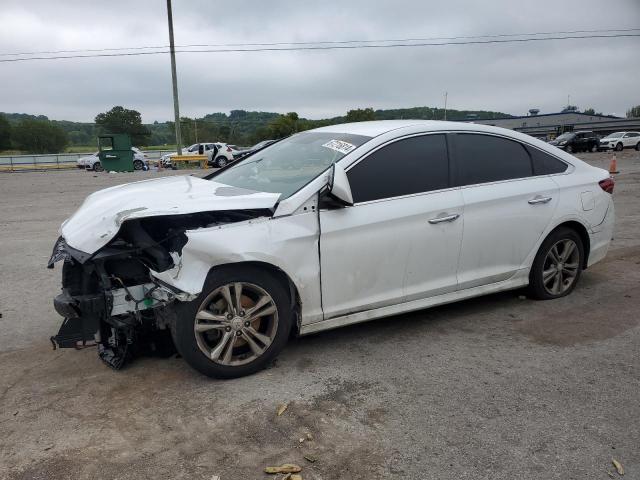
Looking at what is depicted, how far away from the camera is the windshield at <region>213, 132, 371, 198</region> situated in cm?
389

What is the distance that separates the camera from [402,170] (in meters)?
4.02

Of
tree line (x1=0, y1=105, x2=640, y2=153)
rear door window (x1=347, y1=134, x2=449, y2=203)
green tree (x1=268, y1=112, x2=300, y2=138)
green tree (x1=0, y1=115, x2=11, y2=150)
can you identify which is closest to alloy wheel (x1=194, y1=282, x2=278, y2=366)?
rear door window (x1=347, y1=134, x2=449, y2=203)

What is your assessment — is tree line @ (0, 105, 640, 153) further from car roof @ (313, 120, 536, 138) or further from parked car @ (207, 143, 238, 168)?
car roof @ (313, 120, 536, 138)

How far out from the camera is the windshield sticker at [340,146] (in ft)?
13.0

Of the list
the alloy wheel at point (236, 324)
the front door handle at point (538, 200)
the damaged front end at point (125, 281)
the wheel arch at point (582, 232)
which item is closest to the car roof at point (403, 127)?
the front door handle at point (538, 200)

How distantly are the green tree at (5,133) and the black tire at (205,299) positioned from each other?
240 feet

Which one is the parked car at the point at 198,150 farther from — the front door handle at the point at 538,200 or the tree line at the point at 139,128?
the front door handle at the point at 538,200

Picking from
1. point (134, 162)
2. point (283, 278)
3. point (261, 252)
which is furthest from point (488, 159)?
point (134, 162)

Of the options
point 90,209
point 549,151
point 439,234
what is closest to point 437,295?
point 439,234

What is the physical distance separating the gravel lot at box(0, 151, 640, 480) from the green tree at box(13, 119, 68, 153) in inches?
2843

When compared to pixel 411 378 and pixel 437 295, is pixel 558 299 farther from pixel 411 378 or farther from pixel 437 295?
pixel 411 378

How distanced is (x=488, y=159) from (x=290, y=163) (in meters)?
1.70

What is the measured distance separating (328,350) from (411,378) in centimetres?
72

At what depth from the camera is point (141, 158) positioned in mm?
32875
